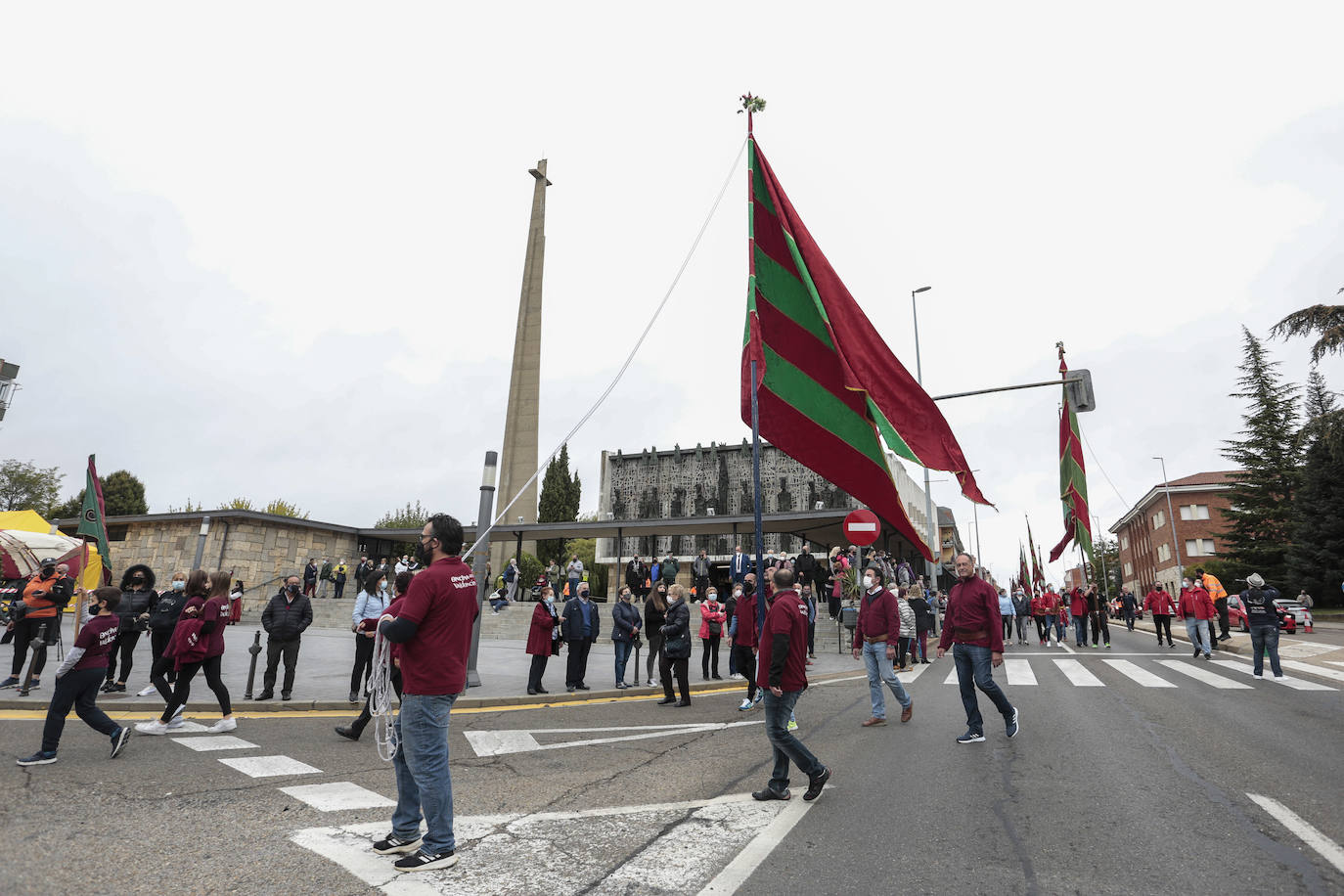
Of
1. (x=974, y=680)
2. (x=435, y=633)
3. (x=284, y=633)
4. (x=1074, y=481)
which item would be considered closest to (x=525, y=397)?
(x=1074, y=481)

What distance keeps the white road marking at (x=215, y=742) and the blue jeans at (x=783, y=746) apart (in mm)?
5379

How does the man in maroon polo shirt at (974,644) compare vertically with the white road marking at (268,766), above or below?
above

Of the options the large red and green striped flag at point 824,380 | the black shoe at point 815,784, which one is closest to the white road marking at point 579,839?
the black shoe at point 815,784

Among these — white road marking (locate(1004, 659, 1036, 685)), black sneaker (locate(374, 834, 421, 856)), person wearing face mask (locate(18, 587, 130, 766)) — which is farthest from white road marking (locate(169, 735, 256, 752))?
white road marking (locate(1004, 659, 1036, 685))

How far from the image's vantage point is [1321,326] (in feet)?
61.7

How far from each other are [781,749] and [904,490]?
153ft

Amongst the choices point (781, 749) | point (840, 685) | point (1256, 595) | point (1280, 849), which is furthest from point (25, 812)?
point (1256, 595)

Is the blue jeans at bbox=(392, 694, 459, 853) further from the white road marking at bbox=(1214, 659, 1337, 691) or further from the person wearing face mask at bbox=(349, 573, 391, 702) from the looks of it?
the white road marking at bbox=(1214, 659, 1337, 691)

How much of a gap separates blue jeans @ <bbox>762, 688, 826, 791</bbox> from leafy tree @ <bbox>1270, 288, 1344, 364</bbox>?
2102 centimetres

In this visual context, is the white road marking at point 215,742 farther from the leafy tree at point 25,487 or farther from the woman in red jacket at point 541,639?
the leafy tree at point 25,487

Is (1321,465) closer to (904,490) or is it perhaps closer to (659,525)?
(904,490)

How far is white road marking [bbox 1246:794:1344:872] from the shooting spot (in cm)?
400

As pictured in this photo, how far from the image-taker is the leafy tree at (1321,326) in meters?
18.0

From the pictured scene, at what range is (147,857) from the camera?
4031mm
